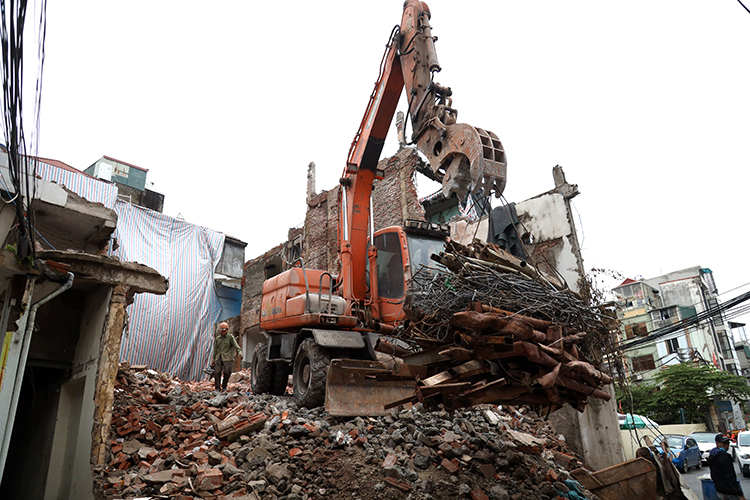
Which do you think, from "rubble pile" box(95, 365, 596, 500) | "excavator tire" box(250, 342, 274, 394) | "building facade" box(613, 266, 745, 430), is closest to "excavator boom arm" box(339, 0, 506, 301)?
"rubble pile" box(95, 365, 596, 500)

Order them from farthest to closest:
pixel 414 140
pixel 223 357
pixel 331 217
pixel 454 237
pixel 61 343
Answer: pixel 331 217, pixel 454 237, pixel 223 357, pixel 61 343, pixel 414 140

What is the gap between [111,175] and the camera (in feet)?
69.1

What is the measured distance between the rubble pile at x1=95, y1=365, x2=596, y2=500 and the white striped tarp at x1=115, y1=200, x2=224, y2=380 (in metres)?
8.04

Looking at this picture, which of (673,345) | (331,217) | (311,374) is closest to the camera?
(311,374)

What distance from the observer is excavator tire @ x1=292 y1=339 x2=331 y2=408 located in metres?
6.20

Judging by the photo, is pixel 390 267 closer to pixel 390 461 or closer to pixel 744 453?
pixel 390 461

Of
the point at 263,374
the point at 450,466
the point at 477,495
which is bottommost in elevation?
the point at 477,495

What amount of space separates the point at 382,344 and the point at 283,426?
65.4 inches

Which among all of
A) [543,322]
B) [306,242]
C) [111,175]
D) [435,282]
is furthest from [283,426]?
[111,175]

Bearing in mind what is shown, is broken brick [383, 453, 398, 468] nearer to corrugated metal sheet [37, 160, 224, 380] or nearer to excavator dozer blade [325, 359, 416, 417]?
excavator dozer blade [325, 359, 416, 417]

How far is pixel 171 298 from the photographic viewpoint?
15.0 meters

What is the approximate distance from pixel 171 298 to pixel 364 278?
33.3 feet

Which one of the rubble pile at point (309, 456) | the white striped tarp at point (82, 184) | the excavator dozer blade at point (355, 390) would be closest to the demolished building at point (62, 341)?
the rubble pile at point (309, 456)

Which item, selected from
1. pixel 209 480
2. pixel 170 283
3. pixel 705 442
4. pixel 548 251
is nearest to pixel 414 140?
pixel 209 480
